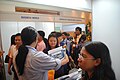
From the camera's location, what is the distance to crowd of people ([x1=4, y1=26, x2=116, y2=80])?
1016mm

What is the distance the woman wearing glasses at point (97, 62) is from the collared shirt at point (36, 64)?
0.46 meters

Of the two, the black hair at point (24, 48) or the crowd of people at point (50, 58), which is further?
the black hair at point (24, 48)

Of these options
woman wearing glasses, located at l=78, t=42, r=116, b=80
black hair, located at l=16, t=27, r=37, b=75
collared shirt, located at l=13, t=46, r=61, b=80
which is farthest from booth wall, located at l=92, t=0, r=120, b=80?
woman wearing glasses, located at l=78, t=42, r=116, b=80

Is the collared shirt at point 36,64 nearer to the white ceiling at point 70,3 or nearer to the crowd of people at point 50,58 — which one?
the crowd of people at point 50,58

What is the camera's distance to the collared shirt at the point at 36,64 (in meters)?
1.40

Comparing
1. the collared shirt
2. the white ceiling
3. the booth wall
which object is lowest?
the collared shirt

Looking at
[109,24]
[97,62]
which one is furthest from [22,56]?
[109,24]

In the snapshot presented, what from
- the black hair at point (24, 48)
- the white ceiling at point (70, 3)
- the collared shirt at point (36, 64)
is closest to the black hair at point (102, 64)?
the collared shirt at point (36, 64)

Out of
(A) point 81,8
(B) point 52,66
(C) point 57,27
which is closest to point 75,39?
(C) point 57,27

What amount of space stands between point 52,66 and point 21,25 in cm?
85

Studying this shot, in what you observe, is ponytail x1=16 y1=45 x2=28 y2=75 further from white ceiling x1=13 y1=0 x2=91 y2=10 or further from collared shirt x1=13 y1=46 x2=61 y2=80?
white ceiling x1=13 y1=0 x2=91 y2=10

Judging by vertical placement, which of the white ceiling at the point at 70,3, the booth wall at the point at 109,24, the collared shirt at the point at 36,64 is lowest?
the collared shirt at the point at 36,64

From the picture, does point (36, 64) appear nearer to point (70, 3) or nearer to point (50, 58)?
point (50, 58)

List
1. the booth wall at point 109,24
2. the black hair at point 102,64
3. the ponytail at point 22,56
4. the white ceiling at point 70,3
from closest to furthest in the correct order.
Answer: the black hair at point 102,64 → the ponytail at point 22,56 → the white ceiling at point 70,3 → the booth wall at point 109,24
